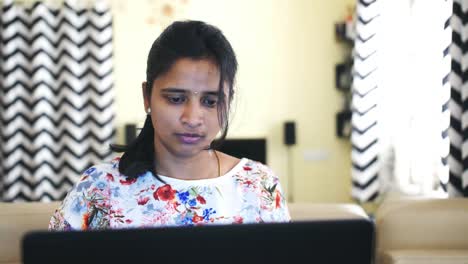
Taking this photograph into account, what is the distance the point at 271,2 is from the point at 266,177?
3910mm

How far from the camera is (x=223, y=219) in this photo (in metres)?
1.17

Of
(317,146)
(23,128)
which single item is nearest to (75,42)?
(23,128)

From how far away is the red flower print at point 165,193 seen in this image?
116 centimetres

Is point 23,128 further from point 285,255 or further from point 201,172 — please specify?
point 285,255

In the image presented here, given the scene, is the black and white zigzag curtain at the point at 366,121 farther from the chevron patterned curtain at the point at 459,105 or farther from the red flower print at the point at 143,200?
the red flower print at the point at 143,200

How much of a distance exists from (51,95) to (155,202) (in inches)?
157

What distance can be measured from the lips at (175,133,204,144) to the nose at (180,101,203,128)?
3cm

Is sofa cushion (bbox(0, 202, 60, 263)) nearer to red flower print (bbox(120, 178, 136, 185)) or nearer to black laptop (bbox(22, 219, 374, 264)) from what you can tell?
red flower print (bbox(120, 178, 136, 185))

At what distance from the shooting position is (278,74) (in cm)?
499

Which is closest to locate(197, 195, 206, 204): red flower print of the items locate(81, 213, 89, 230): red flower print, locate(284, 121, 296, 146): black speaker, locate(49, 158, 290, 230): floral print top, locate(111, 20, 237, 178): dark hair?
locate(49, 158, 290, 230): floral print top

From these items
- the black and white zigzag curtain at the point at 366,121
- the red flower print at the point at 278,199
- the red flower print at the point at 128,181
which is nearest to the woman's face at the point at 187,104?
the red flower print at the point at 128,181

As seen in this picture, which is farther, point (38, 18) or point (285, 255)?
point (38, 18)

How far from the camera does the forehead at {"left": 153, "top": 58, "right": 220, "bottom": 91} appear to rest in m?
1.11

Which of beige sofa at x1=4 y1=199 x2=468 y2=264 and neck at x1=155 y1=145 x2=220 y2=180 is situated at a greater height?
neck at x1=155 y1=145 x2=220 y2=180
